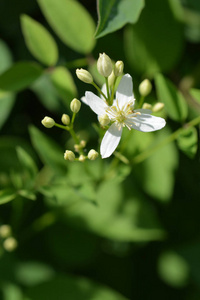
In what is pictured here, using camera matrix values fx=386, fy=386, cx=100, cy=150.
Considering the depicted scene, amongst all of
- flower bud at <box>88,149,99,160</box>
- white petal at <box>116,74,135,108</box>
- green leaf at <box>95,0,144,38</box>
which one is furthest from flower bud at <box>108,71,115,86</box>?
flower bud at <box>88,149,99,160</box>

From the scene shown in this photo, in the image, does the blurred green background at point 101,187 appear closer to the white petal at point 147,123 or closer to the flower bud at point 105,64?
the white petal at point 147,123

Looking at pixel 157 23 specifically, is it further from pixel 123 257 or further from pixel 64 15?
pixel 123 257

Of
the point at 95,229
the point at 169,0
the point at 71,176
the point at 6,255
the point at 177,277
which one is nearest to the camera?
the point at 71,176

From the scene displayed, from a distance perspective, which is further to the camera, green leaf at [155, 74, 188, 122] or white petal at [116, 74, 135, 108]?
green leaf at [155, 74, 188, 122]

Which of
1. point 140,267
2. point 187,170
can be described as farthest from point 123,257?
point 187,170

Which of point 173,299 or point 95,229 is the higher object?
point 95,229

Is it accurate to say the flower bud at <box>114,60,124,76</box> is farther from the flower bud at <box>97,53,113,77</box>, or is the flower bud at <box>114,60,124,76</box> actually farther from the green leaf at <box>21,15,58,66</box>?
the green leaf at <box>21,15,58,66</box>
